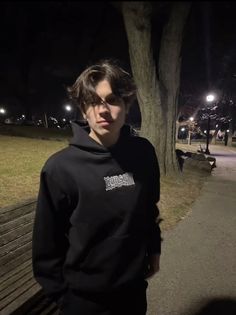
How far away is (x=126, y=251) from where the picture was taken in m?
1.93

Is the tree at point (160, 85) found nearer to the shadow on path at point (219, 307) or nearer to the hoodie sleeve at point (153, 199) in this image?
the shadow on path at point (219, 307)

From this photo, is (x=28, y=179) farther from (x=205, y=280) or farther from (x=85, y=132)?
(x=85, y=132)

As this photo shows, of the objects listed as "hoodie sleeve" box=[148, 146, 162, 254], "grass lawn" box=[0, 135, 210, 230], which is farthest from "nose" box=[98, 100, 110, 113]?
"grass lawn" box=[0, 135, 210, 230]

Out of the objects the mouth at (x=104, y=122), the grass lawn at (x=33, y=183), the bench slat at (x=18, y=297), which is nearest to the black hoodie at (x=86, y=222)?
the mouth at (x=104, y=122)

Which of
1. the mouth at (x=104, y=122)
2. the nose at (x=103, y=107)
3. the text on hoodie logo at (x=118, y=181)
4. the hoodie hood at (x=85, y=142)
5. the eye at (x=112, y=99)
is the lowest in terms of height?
the text on hoodie logo at (x=118, y=181)

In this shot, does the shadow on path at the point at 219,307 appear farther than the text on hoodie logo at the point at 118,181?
Yes

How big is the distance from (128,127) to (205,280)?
2.90m

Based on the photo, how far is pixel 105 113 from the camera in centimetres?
185

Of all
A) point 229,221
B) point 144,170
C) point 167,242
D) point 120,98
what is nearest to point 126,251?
point 144,170

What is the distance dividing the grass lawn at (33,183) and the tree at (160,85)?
942 mm

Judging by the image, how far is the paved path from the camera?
3715 mm

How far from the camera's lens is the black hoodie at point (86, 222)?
1822mm

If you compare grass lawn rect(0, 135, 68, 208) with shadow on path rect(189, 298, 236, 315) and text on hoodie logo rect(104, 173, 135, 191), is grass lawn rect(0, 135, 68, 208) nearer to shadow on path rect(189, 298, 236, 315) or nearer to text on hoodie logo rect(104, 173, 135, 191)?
shadow on path rect(189, 298, 236, 315)

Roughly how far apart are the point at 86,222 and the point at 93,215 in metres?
0.06
